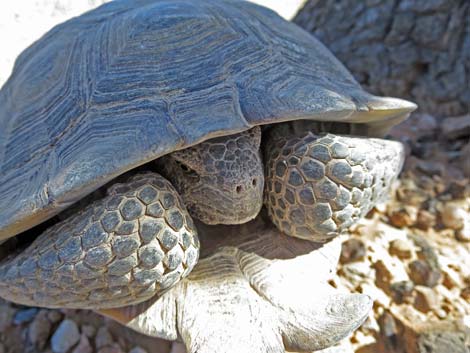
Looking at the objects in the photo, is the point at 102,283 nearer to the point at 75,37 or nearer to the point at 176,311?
the point at 176,311

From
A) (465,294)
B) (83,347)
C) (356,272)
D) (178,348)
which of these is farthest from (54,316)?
(465,294)

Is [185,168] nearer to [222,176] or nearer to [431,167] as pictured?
[222,176]

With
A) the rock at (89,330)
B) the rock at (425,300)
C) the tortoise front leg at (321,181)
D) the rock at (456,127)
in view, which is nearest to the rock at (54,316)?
the rock at (89,330)

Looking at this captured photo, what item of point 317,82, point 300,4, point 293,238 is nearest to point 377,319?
point 293,238

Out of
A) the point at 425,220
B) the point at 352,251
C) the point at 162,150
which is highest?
the point at 162,150

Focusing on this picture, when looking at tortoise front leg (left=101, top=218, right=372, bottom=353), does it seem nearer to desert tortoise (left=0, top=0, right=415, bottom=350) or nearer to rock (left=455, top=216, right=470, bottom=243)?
desert tortoise (left=0, top=0, right=415, bottom=350)

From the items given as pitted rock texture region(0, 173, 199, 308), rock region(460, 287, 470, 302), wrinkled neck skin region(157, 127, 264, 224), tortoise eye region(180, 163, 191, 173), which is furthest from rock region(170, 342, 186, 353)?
rock region(460, 287, 470, 302)
